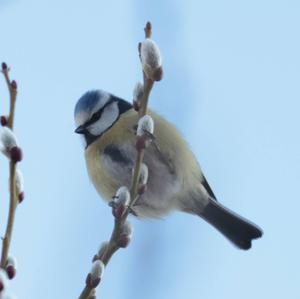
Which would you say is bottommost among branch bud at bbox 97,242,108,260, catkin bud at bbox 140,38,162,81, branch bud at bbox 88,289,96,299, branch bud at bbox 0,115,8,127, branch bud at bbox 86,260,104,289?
branch bud at bbox 88,289,96,299

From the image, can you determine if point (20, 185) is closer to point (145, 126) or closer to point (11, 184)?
point (11, 184)

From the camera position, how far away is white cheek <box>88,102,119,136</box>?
2.13 m

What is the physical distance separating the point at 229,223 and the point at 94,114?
70 cm

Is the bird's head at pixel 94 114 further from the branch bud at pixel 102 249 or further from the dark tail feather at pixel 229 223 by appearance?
the branch bud at pixel 102 249

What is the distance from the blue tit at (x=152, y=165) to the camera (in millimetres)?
1929

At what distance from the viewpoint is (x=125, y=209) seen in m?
0.86

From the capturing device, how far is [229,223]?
237 cm

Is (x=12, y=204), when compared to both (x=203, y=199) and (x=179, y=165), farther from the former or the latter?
(x=203, y=199)

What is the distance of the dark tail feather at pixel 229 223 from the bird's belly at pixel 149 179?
258mm

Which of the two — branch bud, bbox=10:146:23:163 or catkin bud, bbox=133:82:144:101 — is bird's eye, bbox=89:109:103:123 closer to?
catkin bud, bbox=133:82:144:101

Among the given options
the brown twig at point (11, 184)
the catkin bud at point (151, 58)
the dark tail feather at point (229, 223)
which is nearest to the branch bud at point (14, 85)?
the brown twig at point (11, 184)

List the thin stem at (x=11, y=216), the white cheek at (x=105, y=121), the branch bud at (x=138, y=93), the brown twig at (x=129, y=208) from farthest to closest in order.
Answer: the white cheek at (x=105, y=121) < the branch bud at (x=138, y=93) < the brown twig at (x=129, y=208) < the thin stem at (x=11, y=216)

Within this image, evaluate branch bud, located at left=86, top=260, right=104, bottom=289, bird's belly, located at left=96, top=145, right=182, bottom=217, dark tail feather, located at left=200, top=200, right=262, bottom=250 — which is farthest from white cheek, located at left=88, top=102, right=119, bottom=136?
branch bud, located at left=86, top=260, right=104, bottom=289

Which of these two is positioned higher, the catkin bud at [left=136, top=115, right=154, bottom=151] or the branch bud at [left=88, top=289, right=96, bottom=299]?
the catkin bud at [left=136, top=115, right=154, bottom=151]
